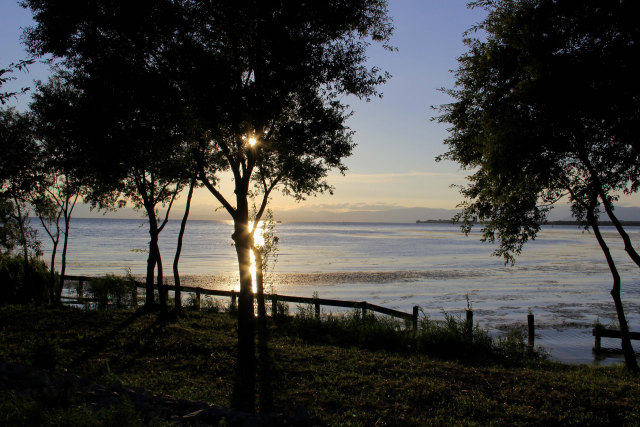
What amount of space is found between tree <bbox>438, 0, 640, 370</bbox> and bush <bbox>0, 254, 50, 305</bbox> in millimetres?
22122

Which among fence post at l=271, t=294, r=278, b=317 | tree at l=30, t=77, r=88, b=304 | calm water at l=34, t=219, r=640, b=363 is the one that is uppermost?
tree at l=30, t=77, r=88, b=304

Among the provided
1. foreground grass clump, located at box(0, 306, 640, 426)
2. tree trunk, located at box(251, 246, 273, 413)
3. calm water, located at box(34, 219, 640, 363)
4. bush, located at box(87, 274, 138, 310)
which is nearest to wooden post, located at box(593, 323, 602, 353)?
calm water, located at box(34, 219, 640, 363)

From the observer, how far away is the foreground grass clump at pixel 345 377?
26.4 ft

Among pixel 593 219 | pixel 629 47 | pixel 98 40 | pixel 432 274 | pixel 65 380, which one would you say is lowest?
pixel 432 274

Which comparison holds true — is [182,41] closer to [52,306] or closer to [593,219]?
[593,219]

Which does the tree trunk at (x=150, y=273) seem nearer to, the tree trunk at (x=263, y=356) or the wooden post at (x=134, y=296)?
the wooden post at (x=134, y=296)

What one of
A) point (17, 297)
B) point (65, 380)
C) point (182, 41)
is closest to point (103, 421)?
point (65, 380)

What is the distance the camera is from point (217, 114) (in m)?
11.2

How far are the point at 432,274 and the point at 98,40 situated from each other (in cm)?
3852

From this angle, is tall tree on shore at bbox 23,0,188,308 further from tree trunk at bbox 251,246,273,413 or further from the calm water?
the calm water

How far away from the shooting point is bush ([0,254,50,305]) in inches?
885

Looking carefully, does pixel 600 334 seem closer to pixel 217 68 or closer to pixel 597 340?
pixel 597 340

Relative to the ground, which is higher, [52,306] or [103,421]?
[103,421]

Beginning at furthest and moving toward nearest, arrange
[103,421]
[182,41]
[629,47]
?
[182,41]
[629,47]
[103,421]
